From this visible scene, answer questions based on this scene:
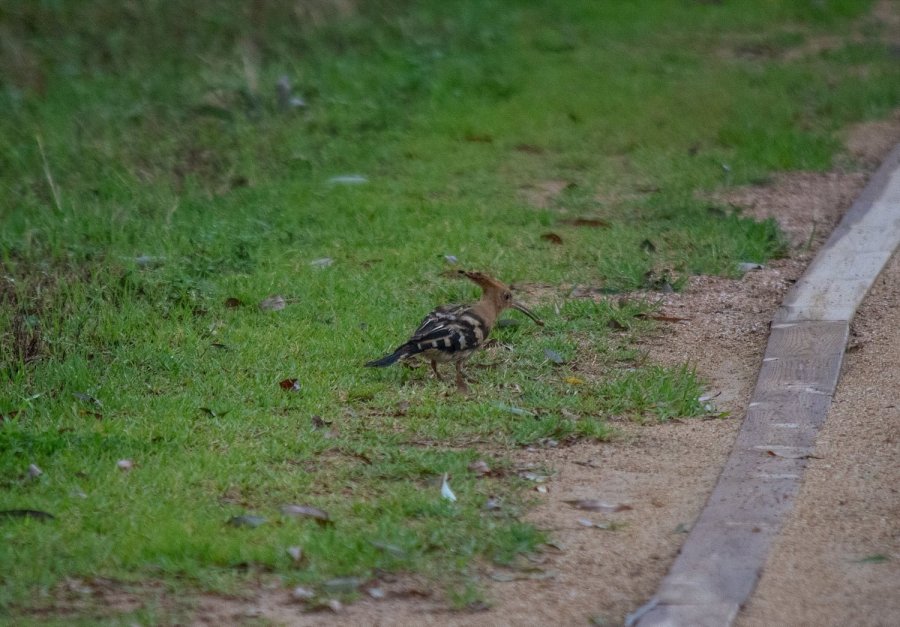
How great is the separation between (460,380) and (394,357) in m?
0.36

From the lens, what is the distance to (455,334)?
6250 millimetres

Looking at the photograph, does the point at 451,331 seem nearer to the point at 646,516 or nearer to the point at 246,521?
the point at 646,516

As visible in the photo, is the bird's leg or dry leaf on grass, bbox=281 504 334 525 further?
the bird's leg

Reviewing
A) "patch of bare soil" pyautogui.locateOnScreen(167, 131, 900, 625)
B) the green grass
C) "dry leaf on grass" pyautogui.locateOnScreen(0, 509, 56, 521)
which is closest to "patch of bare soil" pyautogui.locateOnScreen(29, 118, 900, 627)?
"patch of bare soil" pyautogui.locateOnScreen(167, 131, 900, 625)

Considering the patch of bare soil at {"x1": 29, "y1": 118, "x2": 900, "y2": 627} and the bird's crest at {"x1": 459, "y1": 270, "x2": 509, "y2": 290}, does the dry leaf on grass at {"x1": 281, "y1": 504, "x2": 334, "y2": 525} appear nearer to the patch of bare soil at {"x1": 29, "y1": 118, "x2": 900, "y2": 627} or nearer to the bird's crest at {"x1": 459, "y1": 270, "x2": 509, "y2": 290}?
the patch of bare soil at {"x1": 29, "y1": 118, "x2": 900, "y2": 627}

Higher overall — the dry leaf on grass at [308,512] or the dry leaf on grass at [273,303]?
the dry leaf on grass at [308,512]

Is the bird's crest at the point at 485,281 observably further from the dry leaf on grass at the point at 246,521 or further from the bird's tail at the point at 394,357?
the dry leaf on grass at the point at 246,521

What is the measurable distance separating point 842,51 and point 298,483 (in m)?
10.2

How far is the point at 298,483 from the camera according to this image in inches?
205

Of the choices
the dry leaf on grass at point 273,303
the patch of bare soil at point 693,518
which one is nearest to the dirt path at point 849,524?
the patch of bare soil at point 693,518

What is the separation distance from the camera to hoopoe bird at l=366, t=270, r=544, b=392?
6.20 m

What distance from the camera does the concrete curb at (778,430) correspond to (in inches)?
170

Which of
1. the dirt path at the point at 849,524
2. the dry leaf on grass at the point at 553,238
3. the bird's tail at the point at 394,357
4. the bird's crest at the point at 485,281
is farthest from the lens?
the dry leaf on grass at the point at 553,238

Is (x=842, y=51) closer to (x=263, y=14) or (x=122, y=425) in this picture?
(x=263, y=14)
